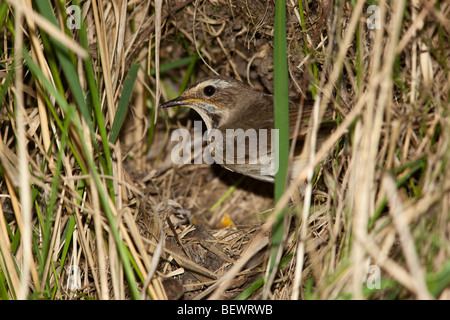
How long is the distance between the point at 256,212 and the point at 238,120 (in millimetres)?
991

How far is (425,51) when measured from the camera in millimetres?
2641

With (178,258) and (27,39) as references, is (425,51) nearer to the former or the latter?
(178,258)

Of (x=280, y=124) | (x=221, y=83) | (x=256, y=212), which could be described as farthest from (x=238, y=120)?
(x=280, y=124)

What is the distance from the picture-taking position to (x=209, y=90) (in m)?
3.96

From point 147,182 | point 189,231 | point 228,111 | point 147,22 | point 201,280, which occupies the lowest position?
point 201,280

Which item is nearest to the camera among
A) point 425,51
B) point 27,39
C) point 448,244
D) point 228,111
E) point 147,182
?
point 448,244

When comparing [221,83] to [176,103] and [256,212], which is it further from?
A: [256,212]

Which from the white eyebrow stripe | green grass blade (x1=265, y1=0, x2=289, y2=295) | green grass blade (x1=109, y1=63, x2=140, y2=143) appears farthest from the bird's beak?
green grass blade (x1=265, y1=0, x2=289, y2=295)

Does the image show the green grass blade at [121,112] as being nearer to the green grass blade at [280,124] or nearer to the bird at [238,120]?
the bird at [238,120]

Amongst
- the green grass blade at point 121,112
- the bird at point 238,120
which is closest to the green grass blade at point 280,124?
the bird at point 238,120

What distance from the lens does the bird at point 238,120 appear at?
146 inches

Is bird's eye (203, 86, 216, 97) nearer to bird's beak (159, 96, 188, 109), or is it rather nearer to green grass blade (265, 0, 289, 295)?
bird's beak (159, 96, 188, 109)
